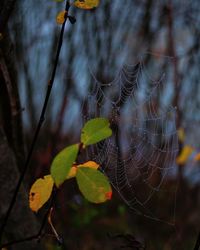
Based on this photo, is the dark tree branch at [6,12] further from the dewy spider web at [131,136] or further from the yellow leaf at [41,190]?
the dewy spider web at [131,136]

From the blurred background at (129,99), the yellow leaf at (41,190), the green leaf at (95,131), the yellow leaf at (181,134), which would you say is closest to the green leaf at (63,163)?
the green leaf at (95,131)

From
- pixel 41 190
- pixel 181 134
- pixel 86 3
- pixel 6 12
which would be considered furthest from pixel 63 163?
pixel 181 134

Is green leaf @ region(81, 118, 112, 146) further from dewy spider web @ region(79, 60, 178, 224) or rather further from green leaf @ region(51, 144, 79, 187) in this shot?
dewy spider web @ region(79, 60, 178, 224)

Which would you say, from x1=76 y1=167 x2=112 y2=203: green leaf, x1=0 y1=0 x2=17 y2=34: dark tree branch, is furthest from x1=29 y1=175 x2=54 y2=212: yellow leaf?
x1=0 y1=0 x2=17 y2=34: dark tree branch

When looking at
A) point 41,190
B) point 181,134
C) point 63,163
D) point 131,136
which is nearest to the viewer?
point 63,163

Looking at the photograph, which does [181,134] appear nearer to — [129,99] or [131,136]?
[129,99]
